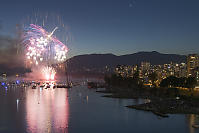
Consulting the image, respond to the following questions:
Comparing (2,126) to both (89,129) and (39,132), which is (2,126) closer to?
(39,132)

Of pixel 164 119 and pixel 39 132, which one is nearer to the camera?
pixel 39 132

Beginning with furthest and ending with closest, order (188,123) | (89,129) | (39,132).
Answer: (188,123)
(89,129)
(39,132)

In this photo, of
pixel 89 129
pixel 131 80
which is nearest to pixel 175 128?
pixel 89 129

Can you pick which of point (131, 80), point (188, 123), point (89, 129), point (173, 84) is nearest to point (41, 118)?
point (89, 129)

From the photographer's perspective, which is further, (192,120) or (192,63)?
(192,63)

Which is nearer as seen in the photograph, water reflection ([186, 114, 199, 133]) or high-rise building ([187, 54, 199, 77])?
water reflection ([186, 114, 199, 133])

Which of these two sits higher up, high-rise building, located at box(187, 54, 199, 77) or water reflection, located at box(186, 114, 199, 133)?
high-rise building, located at box(187, 54, 199, 77)

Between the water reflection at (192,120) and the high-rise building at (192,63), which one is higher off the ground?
the high-rise building at (192,63)

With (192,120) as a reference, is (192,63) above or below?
above

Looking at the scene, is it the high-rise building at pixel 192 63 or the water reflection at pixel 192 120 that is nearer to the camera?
the water reflection at pixel 192 120

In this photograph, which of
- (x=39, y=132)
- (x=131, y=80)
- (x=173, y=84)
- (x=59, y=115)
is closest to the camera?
(x=39, y=132)
